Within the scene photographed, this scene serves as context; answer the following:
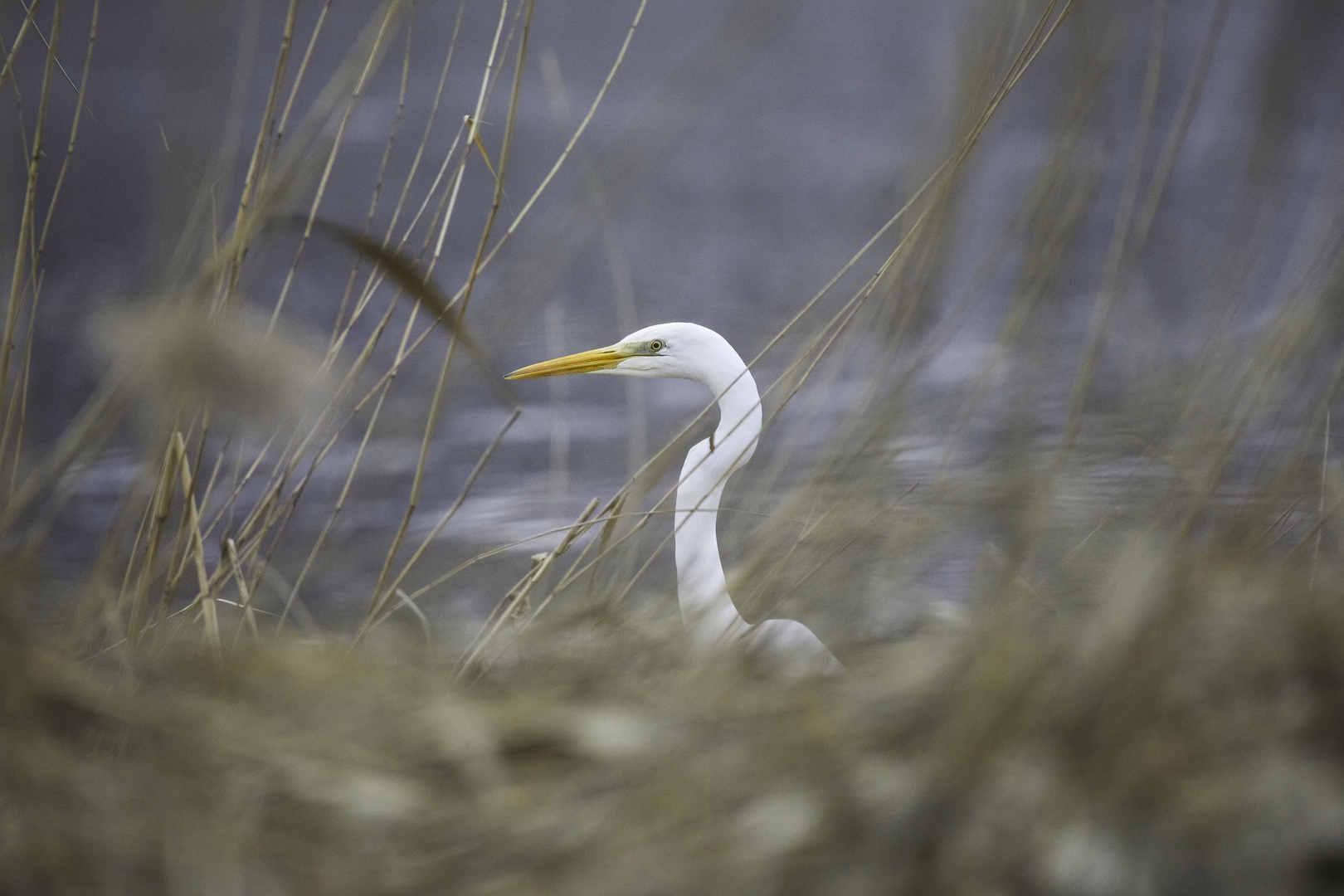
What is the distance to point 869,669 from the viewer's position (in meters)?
0.44

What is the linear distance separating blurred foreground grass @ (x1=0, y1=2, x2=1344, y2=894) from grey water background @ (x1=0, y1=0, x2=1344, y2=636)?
5cm

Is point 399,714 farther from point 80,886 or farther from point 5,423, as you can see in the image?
point 5,423

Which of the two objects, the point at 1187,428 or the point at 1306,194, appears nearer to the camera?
the point at 1187,428

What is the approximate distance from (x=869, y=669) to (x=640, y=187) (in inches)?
88.1

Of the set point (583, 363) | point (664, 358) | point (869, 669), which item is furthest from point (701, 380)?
point (869, 669)

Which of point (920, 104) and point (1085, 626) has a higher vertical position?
point (920, 104)

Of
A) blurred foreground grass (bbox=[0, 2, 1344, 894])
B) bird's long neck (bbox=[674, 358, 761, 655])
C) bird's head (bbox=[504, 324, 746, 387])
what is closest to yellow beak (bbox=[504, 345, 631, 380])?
bird's head (bbox=[504, 324, 746, 387])

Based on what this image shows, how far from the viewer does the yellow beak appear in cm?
153

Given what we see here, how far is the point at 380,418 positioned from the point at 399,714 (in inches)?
25.0

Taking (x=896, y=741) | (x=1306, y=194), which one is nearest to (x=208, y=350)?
(x=896, y=741)

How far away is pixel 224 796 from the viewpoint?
40 cm

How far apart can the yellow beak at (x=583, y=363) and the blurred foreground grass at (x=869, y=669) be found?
0.72m

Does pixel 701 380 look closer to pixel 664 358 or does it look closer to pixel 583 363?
pixel 664 358

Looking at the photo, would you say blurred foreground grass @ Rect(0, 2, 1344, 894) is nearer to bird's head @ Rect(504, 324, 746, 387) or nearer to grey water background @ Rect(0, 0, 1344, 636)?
grey water background @ Rect(0, 0, 1344, 636)
